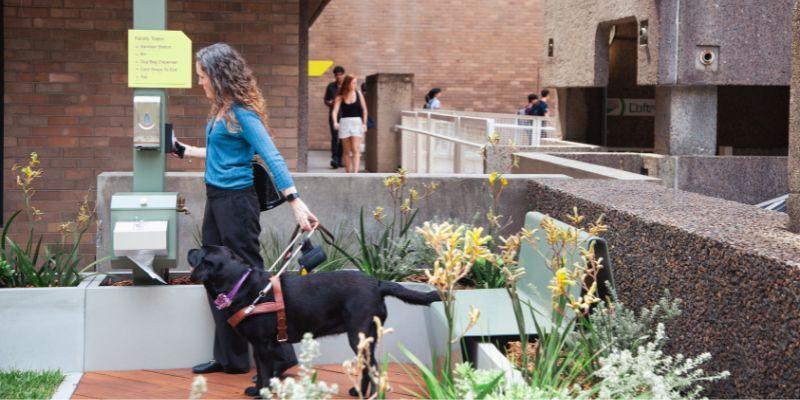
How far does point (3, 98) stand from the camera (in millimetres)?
9750

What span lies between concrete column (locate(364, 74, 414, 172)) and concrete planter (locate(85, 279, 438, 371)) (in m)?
15.3

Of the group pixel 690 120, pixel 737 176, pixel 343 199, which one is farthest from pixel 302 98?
pixel 737 176

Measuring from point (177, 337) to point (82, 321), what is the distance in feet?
1.65

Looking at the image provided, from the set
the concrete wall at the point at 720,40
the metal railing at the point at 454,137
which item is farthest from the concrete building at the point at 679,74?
the metal railing at the point at 454,137

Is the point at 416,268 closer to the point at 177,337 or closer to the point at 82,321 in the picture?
the point at 177,337

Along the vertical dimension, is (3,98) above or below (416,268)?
above

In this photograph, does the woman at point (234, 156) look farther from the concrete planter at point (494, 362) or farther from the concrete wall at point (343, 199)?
the concrete wall at point (343, 199)

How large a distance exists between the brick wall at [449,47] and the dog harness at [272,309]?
25001 mm

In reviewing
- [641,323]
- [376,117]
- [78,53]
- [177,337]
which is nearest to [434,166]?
[376,117]

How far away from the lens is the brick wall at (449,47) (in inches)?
1189

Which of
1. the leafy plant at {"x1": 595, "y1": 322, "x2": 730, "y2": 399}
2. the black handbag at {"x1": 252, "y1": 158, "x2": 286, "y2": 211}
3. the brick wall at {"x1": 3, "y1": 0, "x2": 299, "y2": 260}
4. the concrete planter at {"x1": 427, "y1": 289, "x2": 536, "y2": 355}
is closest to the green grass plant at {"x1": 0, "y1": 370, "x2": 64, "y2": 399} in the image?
the black handbag at {"x1": 252, "y1": 158, "x2": 286, "y2": 211}

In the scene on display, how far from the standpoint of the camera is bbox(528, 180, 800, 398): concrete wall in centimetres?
385

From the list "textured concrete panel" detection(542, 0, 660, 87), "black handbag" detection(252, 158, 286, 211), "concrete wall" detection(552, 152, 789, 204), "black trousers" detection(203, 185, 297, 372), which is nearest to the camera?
"black trousers" detection(203, 185, 297, 372)

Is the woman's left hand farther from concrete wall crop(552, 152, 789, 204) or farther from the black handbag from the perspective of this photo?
concrete wall crop(552, 152, 789, 204)
